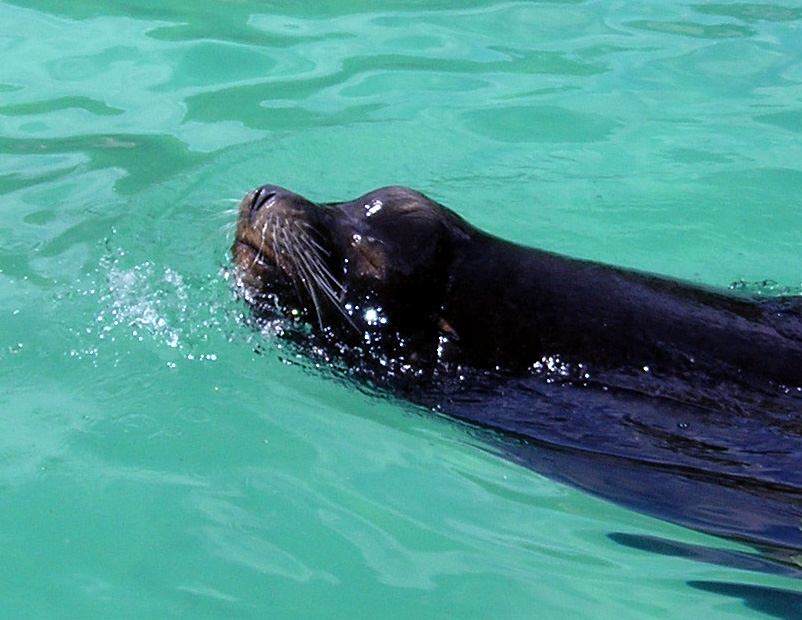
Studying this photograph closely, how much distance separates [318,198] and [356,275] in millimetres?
2100

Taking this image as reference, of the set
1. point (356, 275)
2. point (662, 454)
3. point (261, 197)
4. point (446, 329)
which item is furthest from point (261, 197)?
point (662, 454)

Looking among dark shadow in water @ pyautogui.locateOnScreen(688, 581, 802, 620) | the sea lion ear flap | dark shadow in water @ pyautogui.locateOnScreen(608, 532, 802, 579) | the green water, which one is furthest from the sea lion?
dark shadow in water @ pyautogui.locateOnScreen(688, 581, 802, 620)

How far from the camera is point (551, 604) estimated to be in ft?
13.6

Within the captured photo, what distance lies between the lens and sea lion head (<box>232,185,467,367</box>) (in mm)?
5137

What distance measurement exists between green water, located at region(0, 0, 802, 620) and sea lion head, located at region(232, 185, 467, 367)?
22 centimetres

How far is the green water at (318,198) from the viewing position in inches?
167

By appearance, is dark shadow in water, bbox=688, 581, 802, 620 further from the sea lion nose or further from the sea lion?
the sea lion nose

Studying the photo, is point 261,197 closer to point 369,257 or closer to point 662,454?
point 369,257

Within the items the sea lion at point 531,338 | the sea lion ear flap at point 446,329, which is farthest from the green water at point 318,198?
the sea lion ear flap at point 446,329

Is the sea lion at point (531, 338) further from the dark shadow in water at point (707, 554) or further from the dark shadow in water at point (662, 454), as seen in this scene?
the dark shadow in water at point (707, 554)

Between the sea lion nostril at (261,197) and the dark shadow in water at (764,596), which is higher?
the sea lion nostril at (261,197)

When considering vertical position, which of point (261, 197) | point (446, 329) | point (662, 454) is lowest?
point (662, 454)

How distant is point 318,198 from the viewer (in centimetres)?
721

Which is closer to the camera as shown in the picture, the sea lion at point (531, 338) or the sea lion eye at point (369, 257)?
A: the sea lion at point (531, 338)
